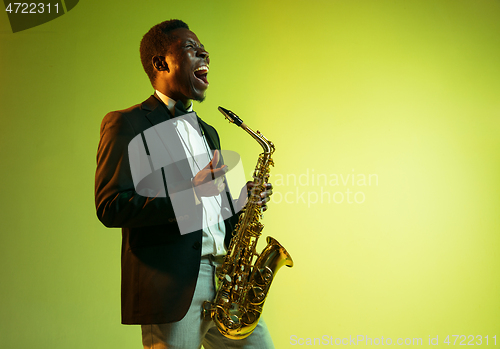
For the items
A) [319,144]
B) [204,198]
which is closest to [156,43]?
[204,198]

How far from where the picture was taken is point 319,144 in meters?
2.71

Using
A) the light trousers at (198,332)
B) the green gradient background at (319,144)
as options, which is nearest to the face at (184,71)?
the light trousers at (198,332)

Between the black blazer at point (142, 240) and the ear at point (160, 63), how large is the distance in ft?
0.98

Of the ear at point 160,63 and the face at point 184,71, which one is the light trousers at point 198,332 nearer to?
the face at point 184,71

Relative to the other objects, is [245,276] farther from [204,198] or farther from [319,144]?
[319,144]

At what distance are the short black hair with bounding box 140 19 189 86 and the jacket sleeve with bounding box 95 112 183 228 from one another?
413 millimetres

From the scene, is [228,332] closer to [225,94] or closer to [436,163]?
[225,94]

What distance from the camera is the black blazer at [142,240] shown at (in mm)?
1259

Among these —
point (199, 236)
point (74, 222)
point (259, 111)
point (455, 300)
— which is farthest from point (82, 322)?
point (455, 300)

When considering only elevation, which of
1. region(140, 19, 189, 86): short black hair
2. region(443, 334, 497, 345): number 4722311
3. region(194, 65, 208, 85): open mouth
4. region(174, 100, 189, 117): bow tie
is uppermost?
region(140, 19, 189, 86): short black hair

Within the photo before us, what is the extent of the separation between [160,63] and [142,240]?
711mm

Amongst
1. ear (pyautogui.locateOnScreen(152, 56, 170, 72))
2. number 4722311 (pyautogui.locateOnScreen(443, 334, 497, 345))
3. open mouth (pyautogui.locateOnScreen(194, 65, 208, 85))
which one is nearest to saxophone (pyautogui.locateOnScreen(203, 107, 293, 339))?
open mouth (pyautogui.locateOnScreen(194, 65, 208, 85))

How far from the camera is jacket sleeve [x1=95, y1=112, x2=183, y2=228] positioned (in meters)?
1.25

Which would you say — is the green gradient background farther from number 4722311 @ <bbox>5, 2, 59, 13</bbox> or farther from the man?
the man
